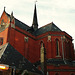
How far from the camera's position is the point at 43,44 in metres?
27.6

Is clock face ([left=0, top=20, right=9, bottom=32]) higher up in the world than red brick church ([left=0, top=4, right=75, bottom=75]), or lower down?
higher up

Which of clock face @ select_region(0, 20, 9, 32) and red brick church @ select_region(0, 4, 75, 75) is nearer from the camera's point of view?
red brick church @ select_region(0, 4, 75, 75)

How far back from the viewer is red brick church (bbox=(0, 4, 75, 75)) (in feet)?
71.3

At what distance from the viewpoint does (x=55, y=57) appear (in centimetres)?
2523

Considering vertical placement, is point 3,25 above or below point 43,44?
above

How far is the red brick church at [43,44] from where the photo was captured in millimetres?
21719

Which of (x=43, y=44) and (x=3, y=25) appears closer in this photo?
(x=3, y=25)

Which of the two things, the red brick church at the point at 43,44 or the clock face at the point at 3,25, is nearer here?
the red brick church at the point at 43,44

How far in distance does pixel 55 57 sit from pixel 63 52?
2028 mm

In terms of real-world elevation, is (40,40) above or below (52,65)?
above

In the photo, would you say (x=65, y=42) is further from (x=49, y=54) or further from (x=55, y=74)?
(x=55, y=74)

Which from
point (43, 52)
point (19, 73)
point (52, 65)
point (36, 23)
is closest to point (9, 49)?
point (19, 73)

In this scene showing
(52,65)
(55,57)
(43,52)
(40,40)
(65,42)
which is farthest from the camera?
(40,40)

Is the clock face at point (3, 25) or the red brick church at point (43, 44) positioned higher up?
the clock face at point (3, 25)
